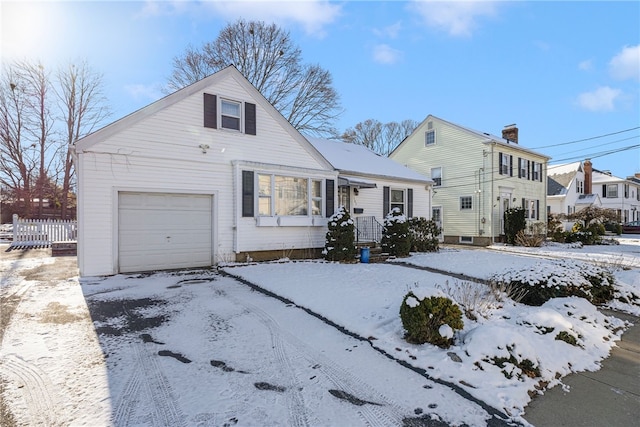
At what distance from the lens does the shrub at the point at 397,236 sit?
480 inches

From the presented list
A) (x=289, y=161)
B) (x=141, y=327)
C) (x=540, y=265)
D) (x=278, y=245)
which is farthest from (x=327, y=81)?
(x=141, y=327)

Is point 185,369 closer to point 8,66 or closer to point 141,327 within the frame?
point 141,327

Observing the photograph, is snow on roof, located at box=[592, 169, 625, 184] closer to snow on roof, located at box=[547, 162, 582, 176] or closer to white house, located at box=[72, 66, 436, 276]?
snow on roof, located at box=[547, 162, 582, 176]

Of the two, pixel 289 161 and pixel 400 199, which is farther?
pixel 400 199

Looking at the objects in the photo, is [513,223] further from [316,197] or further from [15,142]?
[15,142]

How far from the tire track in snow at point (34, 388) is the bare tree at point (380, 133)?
3401 centimetres

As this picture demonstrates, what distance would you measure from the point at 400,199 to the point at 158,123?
10.5 metres

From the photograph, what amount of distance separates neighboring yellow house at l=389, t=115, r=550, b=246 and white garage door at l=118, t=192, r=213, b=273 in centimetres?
1633

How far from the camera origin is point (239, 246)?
10.0 m

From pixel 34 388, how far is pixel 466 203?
2146 centimetres

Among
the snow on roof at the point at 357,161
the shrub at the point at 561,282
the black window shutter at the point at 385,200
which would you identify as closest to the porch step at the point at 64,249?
the snow on roof at the point at 357,161

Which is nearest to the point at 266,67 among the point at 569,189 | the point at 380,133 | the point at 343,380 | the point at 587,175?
the point at 380,133

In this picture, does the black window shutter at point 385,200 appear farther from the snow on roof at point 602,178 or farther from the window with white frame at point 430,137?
the snow on roof at point 602,178

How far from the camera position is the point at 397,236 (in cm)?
1220
